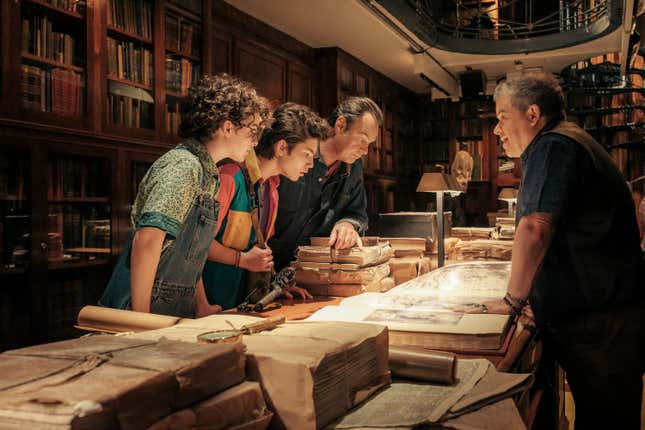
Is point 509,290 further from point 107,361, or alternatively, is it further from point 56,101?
point 56,101

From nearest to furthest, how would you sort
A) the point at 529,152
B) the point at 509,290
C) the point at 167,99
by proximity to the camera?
the point at 509,290, the point at 529,152, the point at 167,99

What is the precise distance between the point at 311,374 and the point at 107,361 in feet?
0.71

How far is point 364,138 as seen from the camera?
2521 mm

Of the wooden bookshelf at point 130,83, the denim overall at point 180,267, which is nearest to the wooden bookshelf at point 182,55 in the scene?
the wooden bookshelf at point 130,83

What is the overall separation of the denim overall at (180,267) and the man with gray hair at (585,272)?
32.8 inches

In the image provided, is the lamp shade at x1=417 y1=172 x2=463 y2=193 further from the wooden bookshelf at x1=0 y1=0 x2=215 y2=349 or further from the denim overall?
the wooden bookshelf at x1=0 y1=0 x2=215 y2=349

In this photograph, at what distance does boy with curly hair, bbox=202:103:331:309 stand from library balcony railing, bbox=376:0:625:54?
321cm

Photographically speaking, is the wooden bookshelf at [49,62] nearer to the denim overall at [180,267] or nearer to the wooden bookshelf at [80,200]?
the wooden bookshelf at [80,200]

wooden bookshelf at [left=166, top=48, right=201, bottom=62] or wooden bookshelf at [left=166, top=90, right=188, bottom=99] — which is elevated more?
wooden bookshelf at [left=166, top=48, right=201, bottom=62]

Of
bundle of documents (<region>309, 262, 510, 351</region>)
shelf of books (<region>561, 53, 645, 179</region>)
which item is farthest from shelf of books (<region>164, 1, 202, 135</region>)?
shelf of books (<region>561, 53, 645, 179</region>)

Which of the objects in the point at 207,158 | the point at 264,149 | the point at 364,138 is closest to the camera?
the point at 207,158

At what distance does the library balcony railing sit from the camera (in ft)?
18.6

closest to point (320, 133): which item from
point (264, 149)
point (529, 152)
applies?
point (264, 149)

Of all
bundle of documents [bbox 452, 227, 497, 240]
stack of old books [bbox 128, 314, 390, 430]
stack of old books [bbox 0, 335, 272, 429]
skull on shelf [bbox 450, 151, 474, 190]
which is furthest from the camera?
skull on shelf [bbox 450, 151, 474, 190]
